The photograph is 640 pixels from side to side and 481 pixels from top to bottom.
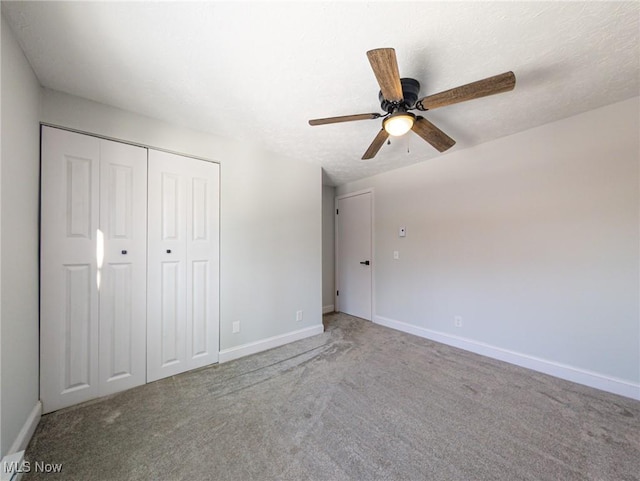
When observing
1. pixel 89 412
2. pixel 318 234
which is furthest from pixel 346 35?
pixel 89 412

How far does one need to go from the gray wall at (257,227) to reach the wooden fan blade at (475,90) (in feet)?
5.86

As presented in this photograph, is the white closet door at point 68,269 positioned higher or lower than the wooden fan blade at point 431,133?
lower

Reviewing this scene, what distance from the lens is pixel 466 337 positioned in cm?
279

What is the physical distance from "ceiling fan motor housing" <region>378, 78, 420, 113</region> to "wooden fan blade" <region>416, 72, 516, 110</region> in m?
0.10

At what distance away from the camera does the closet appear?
1724 mm

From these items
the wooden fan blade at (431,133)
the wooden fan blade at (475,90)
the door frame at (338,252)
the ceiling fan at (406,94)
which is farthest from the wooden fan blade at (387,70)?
the door frame at (338,252)

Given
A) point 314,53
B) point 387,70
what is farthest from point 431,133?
point 314,53

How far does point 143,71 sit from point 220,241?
4.65 ft

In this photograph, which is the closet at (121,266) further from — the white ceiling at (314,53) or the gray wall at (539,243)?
the gray wall at (539,243)

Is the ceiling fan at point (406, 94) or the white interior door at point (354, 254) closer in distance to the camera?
the ceiling fan at point (406, 94)

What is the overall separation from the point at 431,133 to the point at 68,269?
111 inches

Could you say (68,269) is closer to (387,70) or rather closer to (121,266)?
(121,266)

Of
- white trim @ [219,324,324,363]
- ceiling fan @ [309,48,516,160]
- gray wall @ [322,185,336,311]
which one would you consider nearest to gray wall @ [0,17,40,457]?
white trim @ [219,324,324,363]

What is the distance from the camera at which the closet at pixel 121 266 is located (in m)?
1.72
